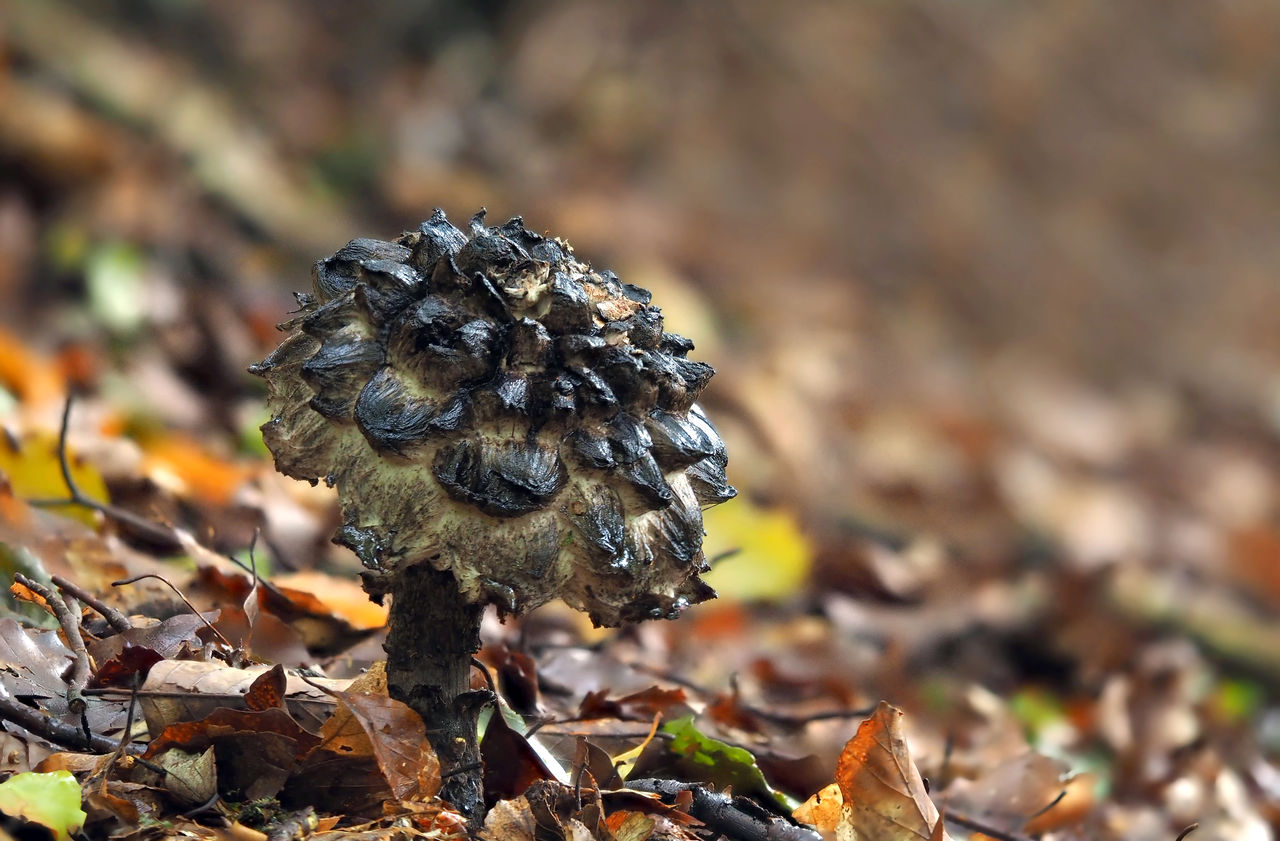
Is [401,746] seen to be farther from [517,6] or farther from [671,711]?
[517,6]

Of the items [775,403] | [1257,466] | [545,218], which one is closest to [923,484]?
[775,403]

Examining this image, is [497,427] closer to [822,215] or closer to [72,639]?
[72,639]

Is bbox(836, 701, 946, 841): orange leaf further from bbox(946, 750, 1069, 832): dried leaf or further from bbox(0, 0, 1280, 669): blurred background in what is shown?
bbox(0, 0, 1280, 669): blurred background

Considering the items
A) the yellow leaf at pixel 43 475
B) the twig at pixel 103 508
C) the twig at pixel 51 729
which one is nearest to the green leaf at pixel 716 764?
the twig at pixel 51 729

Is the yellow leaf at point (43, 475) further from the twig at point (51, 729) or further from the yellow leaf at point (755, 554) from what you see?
the yellow leaf at point (755, 554)

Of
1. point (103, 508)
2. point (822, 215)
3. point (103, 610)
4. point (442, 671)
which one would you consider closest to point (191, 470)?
point (103, 508)
